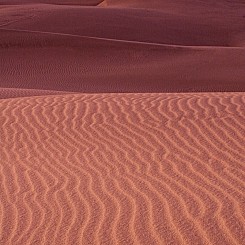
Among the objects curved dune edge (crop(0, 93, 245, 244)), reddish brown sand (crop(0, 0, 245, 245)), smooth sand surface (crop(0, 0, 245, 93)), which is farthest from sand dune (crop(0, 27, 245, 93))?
curved dune edge (crop(0, 93, 245, 244))

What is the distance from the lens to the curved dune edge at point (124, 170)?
4.92 m

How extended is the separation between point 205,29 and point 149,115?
23841mm

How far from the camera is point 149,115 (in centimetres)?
912

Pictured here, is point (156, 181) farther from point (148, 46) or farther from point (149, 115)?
point (148, 46)

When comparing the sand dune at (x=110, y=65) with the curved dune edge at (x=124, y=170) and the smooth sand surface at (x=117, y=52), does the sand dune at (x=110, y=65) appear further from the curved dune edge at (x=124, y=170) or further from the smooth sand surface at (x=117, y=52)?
the curved dune edge at (x=124, y=170)

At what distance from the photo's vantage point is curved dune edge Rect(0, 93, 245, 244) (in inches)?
194

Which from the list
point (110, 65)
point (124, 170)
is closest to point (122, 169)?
Result: point (124, 170)

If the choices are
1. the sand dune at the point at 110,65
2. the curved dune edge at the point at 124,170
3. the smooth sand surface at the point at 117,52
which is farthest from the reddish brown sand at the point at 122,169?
the smooth sand surface at the point at 117,52

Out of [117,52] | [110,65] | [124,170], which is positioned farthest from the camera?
[117,52]

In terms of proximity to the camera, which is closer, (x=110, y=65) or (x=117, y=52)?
(x=110, y=65)

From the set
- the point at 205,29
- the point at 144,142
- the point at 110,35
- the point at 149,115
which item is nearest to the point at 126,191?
the point at 144,142

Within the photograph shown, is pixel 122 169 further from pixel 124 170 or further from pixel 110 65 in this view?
pixel 110 65

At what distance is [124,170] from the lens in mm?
6695

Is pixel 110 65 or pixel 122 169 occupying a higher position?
pixel 122 169
